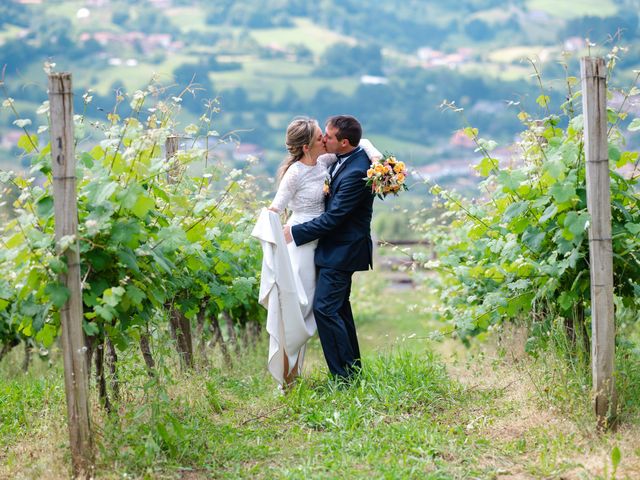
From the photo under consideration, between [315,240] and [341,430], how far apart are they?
5.02 ft

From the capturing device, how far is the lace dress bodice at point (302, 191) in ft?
19.6

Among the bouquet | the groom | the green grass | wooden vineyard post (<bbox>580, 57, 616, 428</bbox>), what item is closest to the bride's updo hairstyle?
the groom

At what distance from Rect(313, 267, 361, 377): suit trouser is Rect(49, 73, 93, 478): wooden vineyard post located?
205 cm

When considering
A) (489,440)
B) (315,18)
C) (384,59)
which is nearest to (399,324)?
(489,440)

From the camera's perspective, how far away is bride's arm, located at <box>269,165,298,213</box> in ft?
19.5

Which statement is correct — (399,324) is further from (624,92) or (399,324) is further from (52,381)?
(624,92)

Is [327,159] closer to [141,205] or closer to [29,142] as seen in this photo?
[141,205]

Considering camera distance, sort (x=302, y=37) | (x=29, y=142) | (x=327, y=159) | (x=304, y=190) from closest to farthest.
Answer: (x=29, y=142) < (x=304, y=190) < (x=327, y=159) < (x=302, y=37)

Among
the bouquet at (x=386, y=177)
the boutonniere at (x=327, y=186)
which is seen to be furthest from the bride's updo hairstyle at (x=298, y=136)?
the bouquet at (x=386, y=177)

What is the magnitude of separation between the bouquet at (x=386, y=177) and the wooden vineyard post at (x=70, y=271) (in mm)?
2149

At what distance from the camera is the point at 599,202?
4574mm

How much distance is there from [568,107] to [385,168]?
1191mm

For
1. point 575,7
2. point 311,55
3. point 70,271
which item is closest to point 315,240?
point 70,271

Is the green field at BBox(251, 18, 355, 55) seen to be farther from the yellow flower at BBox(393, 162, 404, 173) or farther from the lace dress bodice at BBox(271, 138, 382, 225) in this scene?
the yellow flower at BBox(393, 162, 404, 173)
